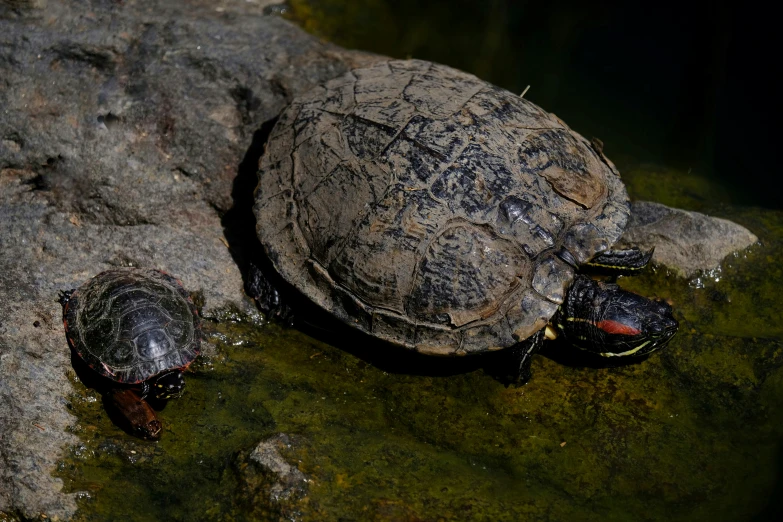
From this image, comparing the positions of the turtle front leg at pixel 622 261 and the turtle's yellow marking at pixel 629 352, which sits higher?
Answer: the turtle front leg at pixel 622 261

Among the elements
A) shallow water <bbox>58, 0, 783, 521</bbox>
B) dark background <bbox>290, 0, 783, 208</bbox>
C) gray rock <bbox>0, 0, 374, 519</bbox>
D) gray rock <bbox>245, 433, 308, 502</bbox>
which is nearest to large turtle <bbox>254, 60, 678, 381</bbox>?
shallow water <bbox>58, 0, 783, 521</bbox>

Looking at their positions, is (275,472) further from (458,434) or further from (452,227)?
(452,227)

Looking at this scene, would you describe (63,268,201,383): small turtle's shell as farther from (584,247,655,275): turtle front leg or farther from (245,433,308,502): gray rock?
(584,247,655,275): turtle front leg

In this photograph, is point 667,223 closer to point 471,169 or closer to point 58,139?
point 471,169

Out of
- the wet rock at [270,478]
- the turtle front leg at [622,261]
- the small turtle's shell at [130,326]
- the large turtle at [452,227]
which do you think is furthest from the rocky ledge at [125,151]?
the wet rock at [270,478]

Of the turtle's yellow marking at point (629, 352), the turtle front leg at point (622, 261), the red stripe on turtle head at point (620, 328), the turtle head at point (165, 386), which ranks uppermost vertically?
the turtle front leg at point (622, 261)

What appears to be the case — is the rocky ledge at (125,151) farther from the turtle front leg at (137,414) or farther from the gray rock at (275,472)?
the gray rock at (275,472)
